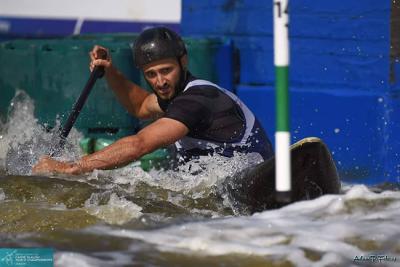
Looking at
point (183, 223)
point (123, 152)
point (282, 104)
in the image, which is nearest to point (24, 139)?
point (123, 152)

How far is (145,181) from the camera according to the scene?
21.0ft

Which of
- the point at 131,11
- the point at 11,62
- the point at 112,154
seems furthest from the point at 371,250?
the point at 131,11

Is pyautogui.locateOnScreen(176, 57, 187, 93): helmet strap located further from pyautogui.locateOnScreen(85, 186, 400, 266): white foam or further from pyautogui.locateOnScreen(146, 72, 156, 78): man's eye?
pyautogui.locateOnScreen(85, 186, 400, 266): white foam

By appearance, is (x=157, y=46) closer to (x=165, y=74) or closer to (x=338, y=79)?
(x=165, y=74)

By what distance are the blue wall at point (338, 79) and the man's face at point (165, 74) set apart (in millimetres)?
1787

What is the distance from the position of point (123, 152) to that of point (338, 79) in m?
2.51

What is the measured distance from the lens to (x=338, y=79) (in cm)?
786

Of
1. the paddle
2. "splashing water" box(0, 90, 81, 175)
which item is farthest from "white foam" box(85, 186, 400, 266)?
the paddle

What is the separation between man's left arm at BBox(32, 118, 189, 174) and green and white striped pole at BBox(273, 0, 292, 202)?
62.0 inches

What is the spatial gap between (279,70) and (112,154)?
1.74 metres

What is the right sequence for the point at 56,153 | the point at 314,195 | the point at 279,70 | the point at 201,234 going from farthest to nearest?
the point at 56,153 < the point at 314,195 < the point at 201,234 < the point at 279,70

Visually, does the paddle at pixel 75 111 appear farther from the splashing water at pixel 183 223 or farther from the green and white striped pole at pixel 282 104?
the green and white striped pole at pixel 282 104

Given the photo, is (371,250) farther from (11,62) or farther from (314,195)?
(11,62)

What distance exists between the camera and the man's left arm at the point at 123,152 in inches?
231
